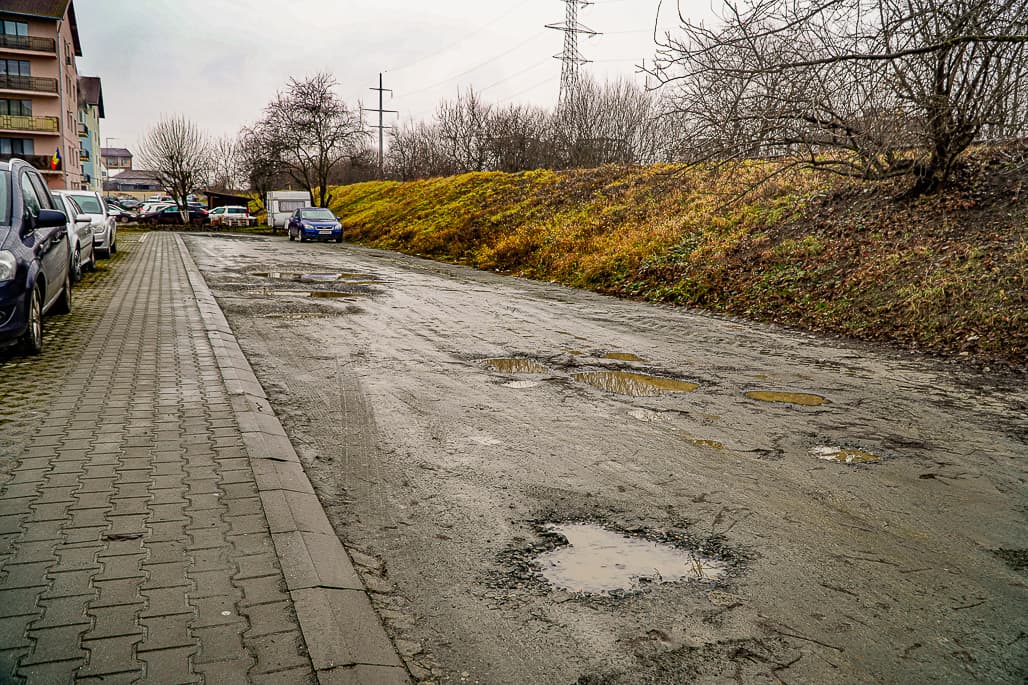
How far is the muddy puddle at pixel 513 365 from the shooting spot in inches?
337

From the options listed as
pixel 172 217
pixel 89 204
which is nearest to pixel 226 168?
pixel 172 217

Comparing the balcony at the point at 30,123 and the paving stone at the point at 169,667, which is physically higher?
the balcony at the point at 30,123

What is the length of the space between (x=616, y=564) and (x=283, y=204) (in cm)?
4918

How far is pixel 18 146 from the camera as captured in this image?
62.6 meters

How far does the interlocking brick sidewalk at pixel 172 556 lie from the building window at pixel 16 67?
6812cm

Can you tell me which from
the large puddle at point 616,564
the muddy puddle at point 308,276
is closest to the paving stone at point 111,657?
the large puddle at point 616,564

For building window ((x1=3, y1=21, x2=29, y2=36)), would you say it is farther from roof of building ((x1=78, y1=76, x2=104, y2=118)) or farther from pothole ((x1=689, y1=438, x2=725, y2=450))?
pothole ((x1=689, y1=438, x2=725, y2=450))

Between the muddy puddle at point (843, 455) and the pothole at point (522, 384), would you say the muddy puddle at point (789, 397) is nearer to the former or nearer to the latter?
the muddy puddle at point (843, 455)

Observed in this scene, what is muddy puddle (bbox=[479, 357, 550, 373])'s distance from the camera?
8.56 metres

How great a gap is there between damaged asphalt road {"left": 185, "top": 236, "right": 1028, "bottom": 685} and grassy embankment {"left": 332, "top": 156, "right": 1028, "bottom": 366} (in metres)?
2.08

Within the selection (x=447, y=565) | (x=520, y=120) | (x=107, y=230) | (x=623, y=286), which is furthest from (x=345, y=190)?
(x=447, y=565)

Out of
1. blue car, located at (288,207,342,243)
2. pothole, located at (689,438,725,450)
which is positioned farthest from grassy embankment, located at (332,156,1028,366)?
blue car, located at (288,207,342,243)

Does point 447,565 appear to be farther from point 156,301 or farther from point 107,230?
point 107,230

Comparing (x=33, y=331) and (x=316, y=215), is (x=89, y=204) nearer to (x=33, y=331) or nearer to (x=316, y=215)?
(x=33, y=331)
